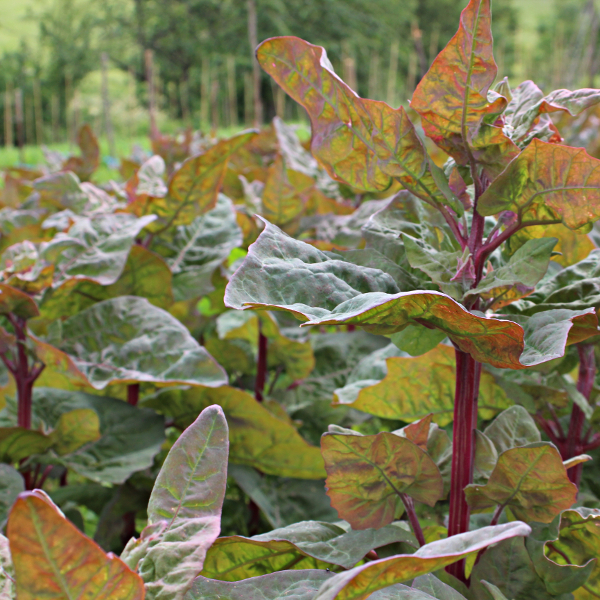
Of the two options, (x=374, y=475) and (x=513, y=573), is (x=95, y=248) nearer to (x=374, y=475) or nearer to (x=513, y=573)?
(x=374, y=475)

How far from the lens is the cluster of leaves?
539mm

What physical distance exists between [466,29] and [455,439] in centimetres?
46

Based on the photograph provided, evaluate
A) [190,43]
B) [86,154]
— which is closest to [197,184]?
[86,154]

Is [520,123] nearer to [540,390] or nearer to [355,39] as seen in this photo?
[540,390]

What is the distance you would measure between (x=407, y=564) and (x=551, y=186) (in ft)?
1.32

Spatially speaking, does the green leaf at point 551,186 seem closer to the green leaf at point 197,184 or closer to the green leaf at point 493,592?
the green leaf at point 493,592

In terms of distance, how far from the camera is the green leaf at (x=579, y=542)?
695mm

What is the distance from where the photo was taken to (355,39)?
2714 cm

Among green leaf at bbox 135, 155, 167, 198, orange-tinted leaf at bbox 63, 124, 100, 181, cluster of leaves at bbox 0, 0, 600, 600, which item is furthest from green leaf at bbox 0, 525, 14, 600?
orange-tinted leaf at bbox 63, 124, 100, 181

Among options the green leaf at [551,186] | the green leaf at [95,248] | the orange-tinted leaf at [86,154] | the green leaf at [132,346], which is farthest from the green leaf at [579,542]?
the orange-tinted leaf at [86,154]

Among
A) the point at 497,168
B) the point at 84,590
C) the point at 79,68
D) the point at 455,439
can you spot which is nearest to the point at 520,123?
the point at 497,168

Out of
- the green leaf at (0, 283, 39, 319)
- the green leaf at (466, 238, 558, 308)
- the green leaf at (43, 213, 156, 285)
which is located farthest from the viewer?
the green leaf at (43, 213, 156, 285)

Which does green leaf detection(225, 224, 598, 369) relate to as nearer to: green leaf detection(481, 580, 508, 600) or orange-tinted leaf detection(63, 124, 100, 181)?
green leaf detection(481, 580, 508, 600)

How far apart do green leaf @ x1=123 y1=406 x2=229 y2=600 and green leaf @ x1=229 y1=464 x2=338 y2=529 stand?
2.29ft
